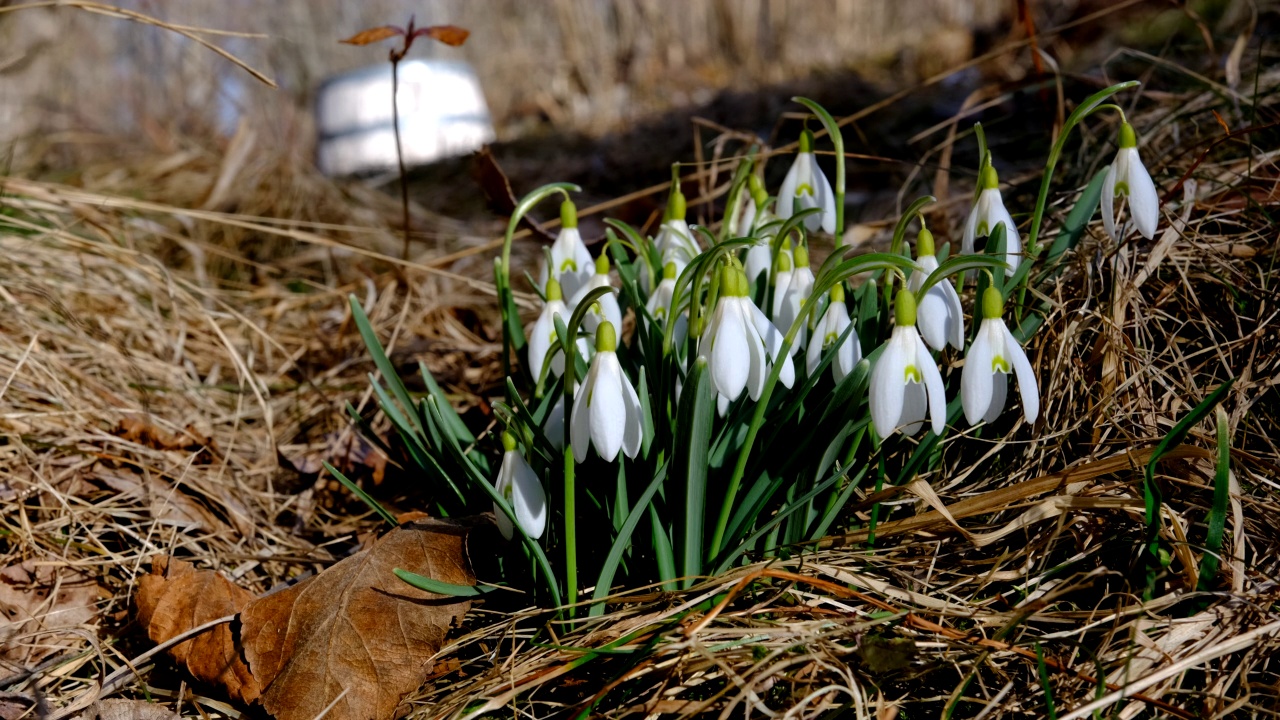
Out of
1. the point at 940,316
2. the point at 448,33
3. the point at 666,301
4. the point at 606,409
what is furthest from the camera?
the point at 448,33

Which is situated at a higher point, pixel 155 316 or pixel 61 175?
pixel 61 175

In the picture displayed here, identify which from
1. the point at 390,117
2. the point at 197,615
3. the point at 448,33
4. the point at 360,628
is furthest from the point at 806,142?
the point at 390,117

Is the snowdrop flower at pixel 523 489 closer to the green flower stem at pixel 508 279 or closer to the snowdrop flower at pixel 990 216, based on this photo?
the green flower stem at pixel 508 279

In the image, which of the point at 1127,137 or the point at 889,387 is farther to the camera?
the point at 1127,137

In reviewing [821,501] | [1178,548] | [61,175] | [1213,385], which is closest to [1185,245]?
[1213,385]

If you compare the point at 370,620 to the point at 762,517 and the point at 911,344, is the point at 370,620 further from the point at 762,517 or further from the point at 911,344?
the point at 911,344

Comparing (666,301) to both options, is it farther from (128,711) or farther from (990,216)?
(128,711)
